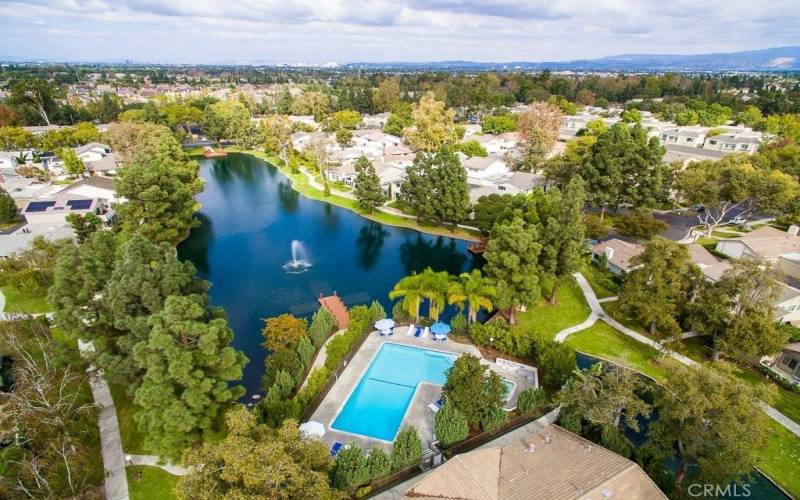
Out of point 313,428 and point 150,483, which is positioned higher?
point 313,428

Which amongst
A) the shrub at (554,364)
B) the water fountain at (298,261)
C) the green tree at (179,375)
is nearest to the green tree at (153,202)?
the water fountain at (298,261)

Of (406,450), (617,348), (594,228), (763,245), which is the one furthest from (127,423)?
(763,245)

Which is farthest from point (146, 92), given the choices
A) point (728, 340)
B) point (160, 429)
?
point (728, 340)

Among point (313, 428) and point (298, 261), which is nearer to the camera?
point (313, 428)

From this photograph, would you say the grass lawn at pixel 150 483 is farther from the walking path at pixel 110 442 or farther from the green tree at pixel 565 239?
the green tree at pixel 565 239

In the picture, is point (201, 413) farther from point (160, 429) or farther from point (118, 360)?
point (118, 360)

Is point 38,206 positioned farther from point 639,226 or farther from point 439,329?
point 639,226

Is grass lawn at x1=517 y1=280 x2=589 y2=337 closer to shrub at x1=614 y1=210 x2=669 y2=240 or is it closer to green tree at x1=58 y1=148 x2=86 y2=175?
shrub at x1=614 y1=210 x2=669 y2=240
